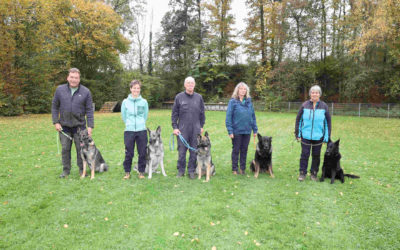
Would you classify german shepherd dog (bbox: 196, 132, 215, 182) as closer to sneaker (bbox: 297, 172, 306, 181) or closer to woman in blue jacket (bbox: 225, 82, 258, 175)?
woman in blue jacket (bbox: 225, 82, 258, 175)

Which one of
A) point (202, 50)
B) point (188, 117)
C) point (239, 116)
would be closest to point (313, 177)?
point (239, 116)

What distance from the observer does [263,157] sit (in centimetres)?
534

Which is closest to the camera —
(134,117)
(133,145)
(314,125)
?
(314,125)

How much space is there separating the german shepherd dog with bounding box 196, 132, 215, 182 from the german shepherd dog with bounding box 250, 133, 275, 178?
110cm

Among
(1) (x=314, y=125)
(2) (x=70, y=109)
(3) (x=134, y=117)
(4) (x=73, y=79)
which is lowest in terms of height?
(1) (x=314, y=125)

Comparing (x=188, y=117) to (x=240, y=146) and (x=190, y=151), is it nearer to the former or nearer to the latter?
(x=190, y=151)

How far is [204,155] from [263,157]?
1.37 metres

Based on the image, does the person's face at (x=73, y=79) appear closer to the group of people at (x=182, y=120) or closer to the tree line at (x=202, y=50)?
the group of people at (x=182, y=120)

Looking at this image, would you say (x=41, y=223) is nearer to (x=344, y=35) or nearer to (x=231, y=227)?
(x=231, y=227)

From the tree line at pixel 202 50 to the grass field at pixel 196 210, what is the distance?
399 inches

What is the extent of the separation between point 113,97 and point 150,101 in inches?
221

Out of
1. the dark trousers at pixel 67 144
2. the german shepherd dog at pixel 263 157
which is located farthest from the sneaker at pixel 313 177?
the dark trousers at pixel 67 144

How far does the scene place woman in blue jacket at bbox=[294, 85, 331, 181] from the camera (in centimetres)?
482

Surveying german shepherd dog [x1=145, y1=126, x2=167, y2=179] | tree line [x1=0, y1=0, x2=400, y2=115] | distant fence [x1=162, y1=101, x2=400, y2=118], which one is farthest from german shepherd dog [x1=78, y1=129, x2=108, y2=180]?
distant fence [x1=162, y1=101, x2=400, y2=118]
